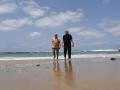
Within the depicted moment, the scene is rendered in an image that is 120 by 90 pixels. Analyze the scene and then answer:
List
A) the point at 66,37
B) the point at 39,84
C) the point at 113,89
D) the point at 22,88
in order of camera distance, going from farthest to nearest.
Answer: the point at 66,37 → the point at 39,84 → the point at 22,88 → the point at 113,89

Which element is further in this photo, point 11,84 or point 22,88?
point 11,84

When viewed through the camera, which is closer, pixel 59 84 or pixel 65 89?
pixel 65 89

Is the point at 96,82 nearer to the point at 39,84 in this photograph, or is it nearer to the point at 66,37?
the point at 39,84

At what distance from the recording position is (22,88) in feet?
21.4

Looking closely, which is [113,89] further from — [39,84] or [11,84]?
[11,84]

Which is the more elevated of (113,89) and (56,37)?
(56,37)

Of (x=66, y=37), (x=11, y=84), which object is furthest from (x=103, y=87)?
(x=66, y=37)

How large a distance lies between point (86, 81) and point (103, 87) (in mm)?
991

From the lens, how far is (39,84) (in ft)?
23.1

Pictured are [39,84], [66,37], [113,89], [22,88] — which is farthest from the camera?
[66,37]

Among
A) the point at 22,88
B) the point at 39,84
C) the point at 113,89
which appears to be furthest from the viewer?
the point at 39,84

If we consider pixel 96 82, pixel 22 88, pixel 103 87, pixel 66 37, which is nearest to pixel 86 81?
pixel 96 82

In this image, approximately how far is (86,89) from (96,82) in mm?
916

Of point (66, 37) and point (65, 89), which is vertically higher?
point (66, 37)
